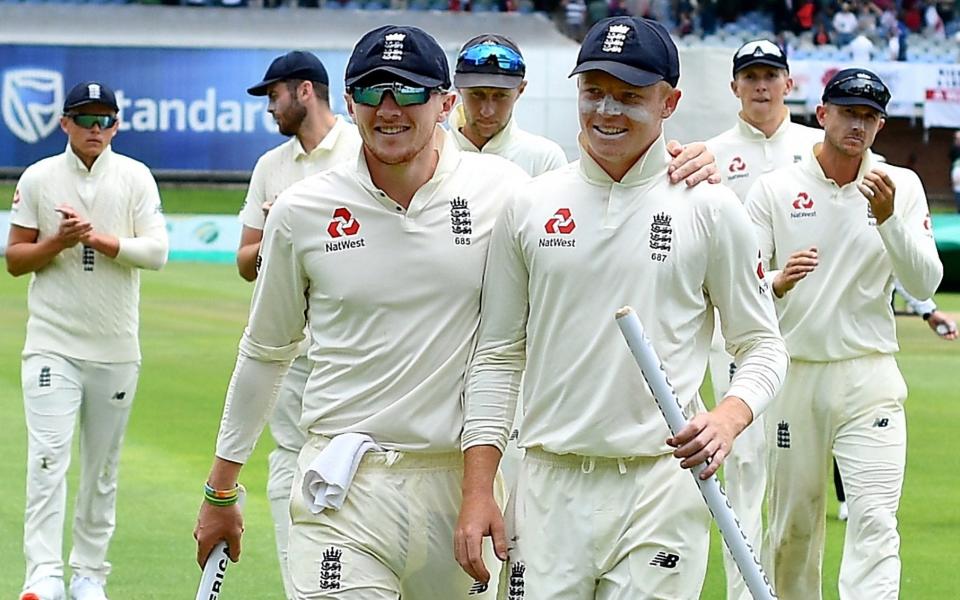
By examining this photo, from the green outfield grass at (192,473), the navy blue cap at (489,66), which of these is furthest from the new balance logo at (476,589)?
the green outfield grass at (192,473)

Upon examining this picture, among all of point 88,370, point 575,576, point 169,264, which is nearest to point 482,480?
point 575,576

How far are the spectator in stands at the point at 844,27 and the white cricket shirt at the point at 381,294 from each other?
38.9m

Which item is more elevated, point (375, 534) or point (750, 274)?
point (750, 274)

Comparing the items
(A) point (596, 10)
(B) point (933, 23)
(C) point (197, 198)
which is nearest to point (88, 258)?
(C) point (197, 198)

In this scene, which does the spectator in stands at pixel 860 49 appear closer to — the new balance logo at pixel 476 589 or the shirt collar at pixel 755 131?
the shirt collar at pixel 755 131

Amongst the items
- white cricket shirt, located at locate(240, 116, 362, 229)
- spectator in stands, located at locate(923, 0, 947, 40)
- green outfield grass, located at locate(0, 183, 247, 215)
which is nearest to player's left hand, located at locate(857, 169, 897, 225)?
white cricket shirt, located at locate(240, 116, 362, 229)

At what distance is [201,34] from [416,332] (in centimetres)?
3822

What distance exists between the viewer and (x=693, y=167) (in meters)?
4.97

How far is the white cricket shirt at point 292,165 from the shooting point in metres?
9.01

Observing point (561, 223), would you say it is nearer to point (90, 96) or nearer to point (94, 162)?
point (90, 96)

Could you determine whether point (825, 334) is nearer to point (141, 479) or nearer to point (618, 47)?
point (618, 47)

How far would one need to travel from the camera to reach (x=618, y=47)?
15.6 feet

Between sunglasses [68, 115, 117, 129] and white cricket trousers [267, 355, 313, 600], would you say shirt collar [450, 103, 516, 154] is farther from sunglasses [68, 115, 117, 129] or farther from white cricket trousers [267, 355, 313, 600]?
sunglasses [68, 115, 117, 129]

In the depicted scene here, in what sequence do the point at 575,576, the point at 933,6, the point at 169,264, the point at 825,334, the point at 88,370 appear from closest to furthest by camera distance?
1. the point at 575,576
2. the point at 825,334
3. the point at 88,370
4. the point at 169,264
5. the point at 933,6
